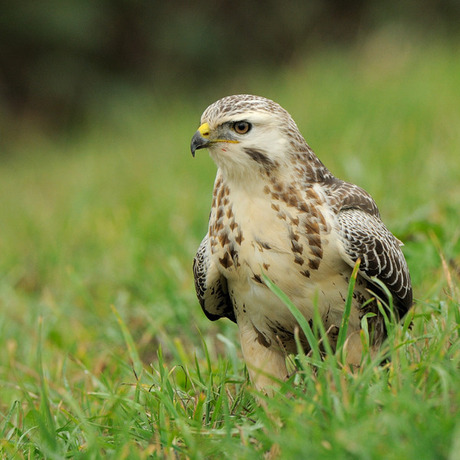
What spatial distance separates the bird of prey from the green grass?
227 mm

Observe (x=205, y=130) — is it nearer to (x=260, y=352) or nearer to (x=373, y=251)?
(x=373, y=251)

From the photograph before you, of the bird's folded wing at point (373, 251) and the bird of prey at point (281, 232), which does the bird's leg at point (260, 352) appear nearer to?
the bird of prey at point (281, 232)

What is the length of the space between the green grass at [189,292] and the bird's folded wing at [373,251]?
A: 0.15 metres

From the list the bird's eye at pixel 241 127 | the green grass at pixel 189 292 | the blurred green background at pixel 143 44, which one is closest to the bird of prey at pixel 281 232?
the bird's eye at pixel 241 127

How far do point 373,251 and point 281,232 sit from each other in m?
0.36

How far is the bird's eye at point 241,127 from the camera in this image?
9.93ft

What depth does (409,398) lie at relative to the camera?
217 cm

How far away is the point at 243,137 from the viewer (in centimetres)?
303

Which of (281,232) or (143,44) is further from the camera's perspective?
(143,44)

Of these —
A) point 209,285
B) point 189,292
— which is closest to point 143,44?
point 189,292

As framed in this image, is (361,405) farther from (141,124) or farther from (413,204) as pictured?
(141,124)

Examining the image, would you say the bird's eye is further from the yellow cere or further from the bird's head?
the yellow cere

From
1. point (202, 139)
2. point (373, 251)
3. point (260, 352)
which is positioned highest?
point (202, 139)

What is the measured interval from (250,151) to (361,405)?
115cm
